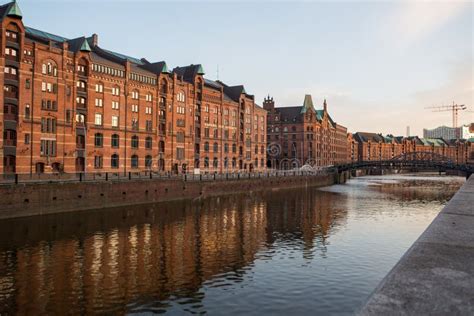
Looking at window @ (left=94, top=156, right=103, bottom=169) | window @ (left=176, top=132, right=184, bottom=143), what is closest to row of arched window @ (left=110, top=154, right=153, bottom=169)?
window @ (left=94, top=156, right=103, bottom=169)

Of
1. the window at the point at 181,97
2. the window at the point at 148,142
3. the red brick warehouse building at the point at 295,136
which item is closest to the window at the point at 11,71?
the window at the point at 148,142

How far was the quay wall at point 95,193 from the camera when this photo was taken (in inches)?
1574

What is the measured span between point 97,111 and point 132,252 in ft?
136

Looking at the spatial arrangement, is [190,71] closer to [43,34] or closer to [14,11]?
→ [43,34]

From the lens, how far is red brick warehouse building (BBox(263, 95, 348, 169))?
141750mm

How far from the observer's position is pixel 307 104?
14450 centimetres

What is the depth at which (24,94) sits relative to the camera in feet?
173

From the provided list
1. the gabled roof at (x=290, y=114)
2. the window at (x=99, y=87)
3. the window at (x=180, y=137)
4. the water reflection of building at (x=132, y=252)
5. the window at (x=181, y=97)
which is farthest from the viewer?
the gabled roof at (x=290, y=114)

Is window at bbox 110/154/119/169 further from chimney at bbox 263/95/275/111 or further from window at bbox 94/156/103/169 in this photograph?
chimney at bbox 263/95/275/111

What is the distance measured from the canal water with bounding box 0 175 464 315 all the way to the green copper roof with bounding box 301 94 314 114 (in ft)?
321

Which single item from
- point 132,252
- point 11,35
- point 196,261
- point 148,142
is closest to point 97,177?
point 11,35

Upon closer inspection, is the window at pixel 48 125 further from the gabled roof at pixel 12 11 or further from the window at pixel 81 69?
the gabled roof at pixel 12 11

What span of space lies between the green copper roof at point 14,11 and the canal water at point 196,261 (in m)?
28.5

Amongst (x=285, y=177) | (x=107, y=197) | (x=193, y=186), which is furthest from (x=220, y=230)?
(x=285, y=177)
